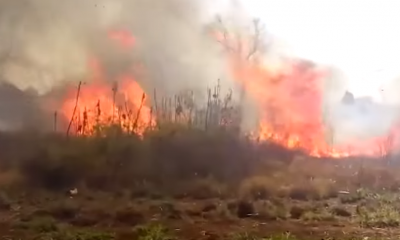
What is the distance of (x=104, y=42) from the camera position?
508 cm

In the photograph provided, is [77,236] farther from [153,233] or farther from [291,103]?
[291,103]

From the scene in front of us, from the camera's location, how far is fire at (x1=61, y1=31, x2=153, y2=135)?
498cm

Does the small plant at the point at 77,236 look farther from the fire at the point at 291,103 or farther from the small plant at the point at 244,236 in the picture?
the fire at the point at 291,103

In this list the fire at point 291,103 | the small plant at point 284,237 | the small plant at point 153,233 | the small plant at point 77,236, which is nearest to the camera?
the small plant at point 77,236

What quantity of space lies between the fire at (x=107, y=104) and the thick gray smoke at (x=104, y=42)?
0.08m

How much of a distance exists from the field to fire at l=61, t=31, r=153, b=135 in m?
0.13

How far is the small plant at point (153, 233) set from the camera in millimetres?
4840

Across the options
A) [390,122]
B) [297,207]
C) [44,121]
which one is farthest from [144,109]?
[390,122]

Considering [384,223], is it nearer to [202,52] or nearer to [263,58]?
[263,58]

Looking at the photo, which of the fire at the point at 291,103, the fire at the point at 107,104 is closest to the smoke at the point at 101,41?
the fire at the point at 107,104

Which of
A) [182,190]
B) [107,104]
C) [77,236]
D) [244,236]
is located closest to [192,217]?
[182,190]

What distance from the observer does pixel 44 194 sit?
475 centimetres

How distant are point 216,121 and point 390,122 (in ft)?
6.65

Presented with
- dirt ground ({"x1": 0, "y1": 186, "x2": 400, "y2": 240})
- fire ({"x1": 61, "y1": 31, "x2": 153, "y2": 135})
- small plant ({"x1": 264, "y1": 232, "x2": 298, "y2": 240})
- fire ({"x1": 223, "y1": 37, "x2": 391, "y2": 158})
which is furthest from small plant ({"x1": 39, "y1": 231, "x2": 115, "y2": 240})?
fire ({"x1": 223, "y1": 37, "x2": 391, "y2": 158})
